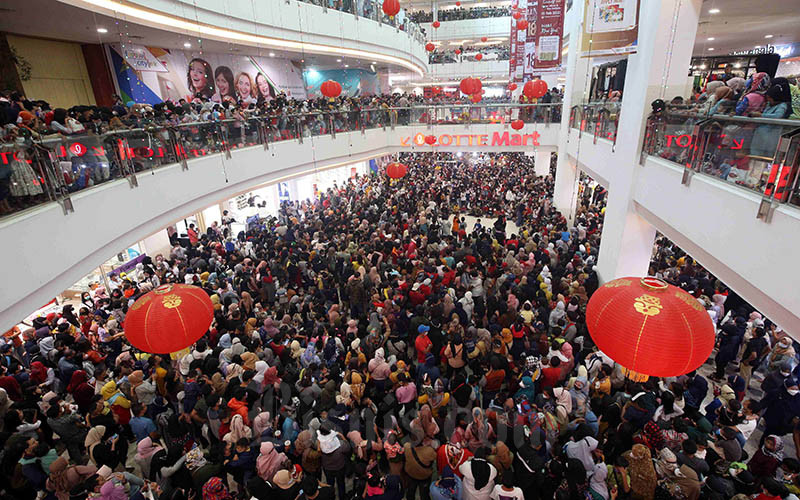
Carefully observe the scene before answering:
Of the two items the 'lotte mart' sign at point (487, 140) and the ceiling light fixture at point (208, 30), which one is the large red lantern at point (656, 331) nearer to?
the ceiling light fixture at point (208, 30)

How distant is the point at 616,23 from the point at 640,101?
4.30ft

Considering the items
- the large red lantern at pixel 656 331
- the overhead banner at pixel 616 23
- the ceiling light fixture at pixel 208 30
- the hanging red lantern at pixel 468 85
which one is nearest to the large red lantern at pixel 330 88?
the hanging red lantern at pixel 468 85

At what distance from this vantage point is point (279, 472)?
157 inches

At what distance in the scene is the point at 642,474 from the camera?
4012 millimetres

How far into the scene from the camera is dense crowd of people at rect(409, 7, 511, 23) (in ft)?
88.0

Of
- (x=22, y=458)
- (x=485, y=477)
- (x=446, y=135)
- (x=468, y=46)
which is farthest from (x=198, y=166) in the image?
(x=468, y=46)

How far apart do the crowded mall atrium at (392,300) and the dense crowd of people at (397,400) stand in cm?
4

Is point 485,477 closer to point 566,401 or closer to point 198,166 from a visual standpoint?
point 566,401

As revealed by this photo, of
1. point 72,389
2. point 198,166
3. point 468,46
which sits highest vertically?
point 468,46

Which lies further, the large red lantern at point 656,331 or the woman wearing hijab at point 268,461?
the woman wearing hijab at point 268,461

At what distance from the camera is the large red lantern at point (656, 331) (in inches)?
104

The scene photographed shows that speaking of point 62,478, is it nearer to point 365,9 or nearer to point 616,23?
point 616,23

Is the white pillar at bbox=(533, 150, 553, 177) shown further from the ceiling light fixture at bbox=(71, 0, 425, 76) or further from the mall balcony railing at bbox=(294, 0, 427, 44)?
the mall balcony railing at bbox=(294, 0, 427, 44)

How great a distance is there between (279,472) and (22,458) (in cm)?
293
